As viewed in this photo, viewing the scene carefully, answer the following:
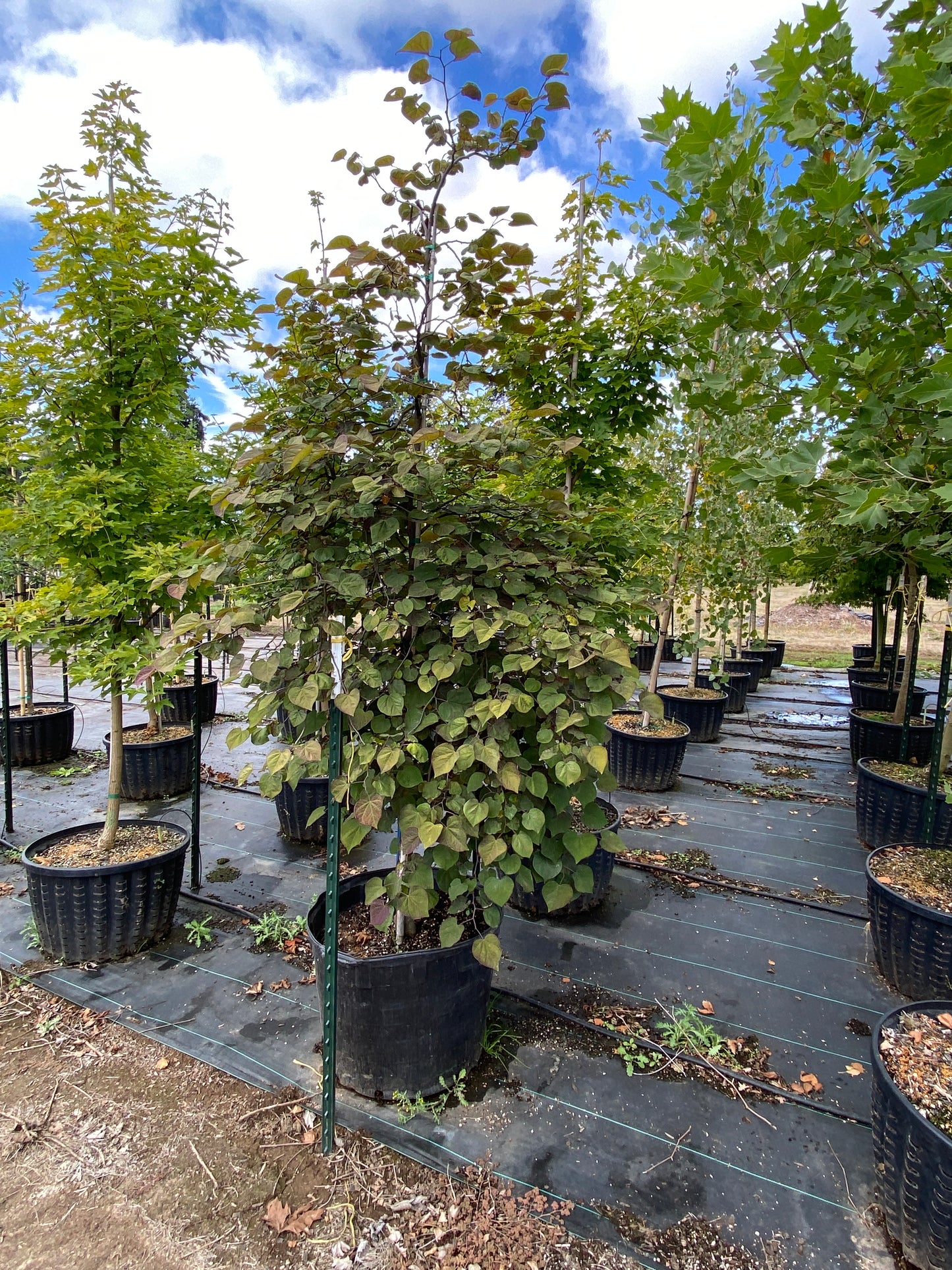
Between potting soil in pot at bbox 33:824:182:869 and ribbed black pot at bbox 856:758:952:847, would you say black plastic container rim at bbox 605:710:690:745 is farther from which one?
potting soil in pot at bbox 33:824:182:869

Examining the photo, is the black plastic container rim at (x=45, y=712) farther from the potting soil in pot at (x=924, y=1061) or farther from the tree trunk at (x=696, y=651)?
the potting soil in pot at (x=924, y=1061)

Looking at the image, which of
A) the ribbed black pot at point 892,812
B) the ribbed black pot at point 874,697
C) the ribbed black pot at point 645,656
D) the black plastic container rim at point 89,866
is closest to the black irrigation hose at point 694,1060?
the black plastic container rim at point 89,866

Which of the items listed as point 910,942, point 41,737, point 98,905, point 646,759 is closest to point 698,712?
point 646,759

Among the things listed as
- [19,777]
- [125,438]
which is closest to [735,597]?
[125,438]

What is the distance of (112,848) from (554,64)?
10.6 ft

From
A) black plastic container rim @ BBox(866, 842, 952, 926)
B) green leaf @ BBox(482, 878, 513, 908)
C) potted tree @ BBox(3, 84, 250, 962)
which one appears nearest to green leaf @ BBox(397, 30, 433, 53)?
potted tree @ BBox(3, 84, 250, 962)

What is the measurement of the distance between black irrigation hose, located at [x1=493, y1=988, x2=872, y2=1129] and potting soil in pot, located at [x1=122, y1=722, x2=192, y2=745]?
324 centimetres

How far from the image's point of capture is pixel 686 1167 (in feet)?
5.61

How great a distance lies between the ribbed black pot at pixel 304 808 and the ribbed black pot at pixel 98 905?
1070 millimetres

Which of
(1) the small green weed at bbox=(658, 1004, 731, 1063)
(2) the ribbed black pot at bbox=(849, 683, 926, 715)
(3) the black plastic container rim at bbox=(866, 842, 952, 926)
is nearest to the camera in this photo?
(1) the small green weed at bbox=(658, 1004, 731, 1063)

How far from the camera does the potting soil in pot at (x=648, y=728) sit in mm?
4754

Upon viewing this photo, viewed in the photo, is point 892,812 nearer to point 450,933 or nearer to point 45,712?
point 450,933

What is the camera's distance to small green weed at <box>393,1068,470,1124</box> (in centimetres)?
184

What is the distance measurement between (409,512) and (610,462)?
195cm
